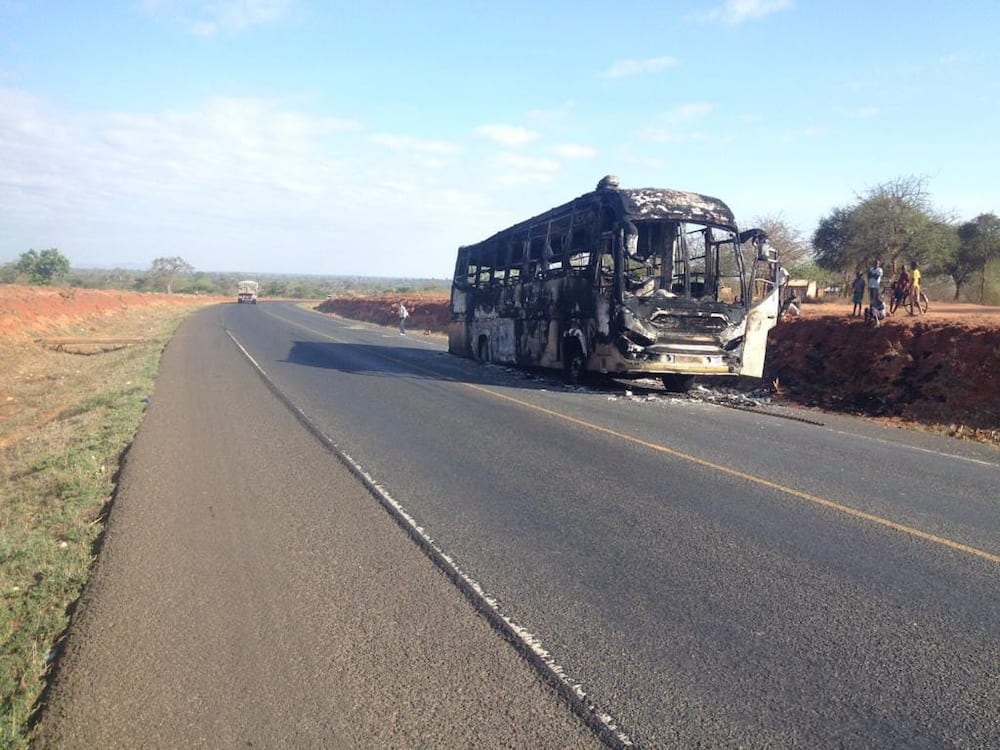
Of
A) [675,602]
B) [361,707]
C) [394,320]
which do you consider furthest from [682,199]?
[394,320]

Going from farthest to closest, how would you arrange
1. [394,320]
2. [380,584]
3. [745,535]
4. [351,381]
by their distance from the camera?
[394,320] < [351,381] < [745,535] < [380,584]

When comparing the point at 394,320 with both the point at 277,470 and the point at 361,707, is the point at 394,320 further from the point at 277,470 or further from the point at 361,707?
the point at 361,707

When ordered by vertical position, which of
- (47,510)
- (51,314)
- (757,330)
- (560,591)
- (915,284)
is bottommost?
(47,510)

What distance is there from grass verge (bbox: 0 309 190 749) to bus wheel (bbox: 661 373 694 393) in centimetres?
999

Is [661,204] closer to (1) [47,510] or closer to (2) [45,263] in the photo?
(1) [47,510]

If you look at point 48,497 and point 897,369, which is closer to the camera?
point 48,497

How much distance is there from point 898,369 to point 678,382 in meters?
4.51

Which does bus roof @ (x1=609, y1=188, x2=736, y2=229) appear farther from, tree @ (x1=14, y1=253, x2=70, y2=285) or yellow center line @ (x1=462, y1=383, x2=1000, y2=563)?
tree @ (x1=14, y1=253, x2=70, y2=285)

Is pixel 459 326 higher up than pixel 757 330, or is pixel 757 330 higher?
pixel 757 330

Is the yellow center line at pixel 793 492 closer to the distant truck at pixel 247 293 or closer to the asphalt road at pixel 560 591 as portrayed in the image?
the asphalt road at pixel 560 591

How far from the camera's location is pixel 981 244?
36.2 metres

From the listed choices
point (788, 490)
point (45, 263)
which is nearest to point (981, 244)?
point (788, 490)

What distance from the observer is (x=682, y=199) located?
560 inches

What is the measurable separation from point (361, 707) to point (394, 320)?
1961 inches
